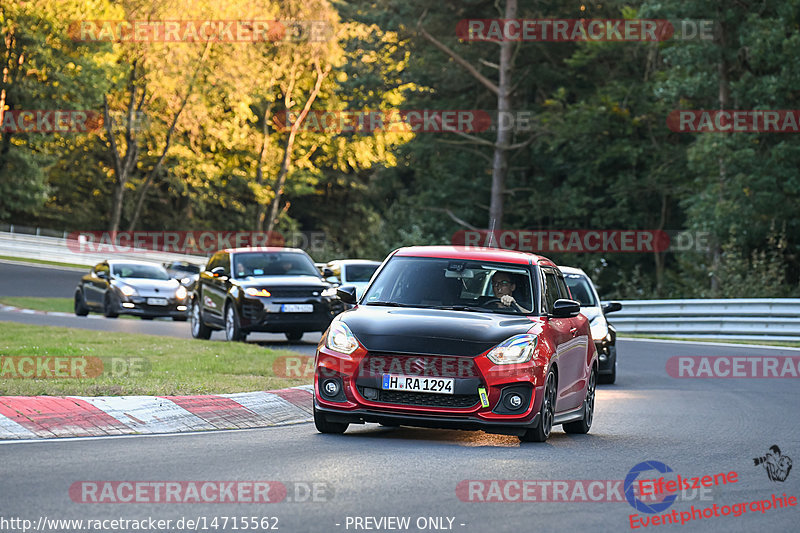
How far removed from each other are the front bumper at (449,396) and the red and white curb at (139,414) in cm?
161

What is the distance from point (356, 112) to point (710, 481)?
47277 mm

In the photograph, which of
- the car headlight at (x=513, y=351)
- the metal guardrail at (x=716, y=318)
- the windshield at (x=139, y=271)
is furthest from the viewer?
the windshield at (x=139, y=271)

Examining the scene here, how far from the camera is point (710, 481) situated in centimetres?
952

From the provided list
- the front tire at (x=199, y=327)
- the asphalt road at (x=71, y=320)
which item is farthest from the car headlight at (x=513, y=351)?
the front tire at (x=199, y=327)

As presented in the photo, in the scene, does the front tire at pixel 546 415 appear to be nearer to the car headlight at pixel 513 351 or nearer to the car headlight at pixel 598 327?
the car headlight at pixel 513 351

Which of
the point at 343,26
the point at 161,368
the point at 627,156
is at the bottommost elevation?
the point at 161,368

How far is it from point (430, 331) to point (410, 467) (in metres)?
1.76

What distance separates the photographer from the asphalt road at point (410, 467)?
7.68 meters

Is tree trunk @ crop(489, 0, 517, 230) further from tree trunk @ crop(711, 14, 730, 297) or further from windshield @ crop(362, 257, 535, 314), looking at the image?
windshield @ crop(362, 257, 535, 314)

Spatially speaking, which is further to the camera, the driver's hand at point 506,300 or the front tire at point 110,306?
the front tire at point 110,306

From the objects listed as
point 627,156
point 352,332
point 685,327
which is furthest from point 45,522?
point 627,156

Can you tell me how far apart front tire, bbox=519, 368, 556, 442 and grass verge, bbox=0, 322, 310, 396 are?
3.71 meters

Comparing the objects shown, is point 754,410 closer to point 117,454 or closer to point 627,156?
point 117,454

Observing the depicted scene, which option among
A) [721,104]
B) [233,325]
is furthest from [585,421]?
[721,104]
